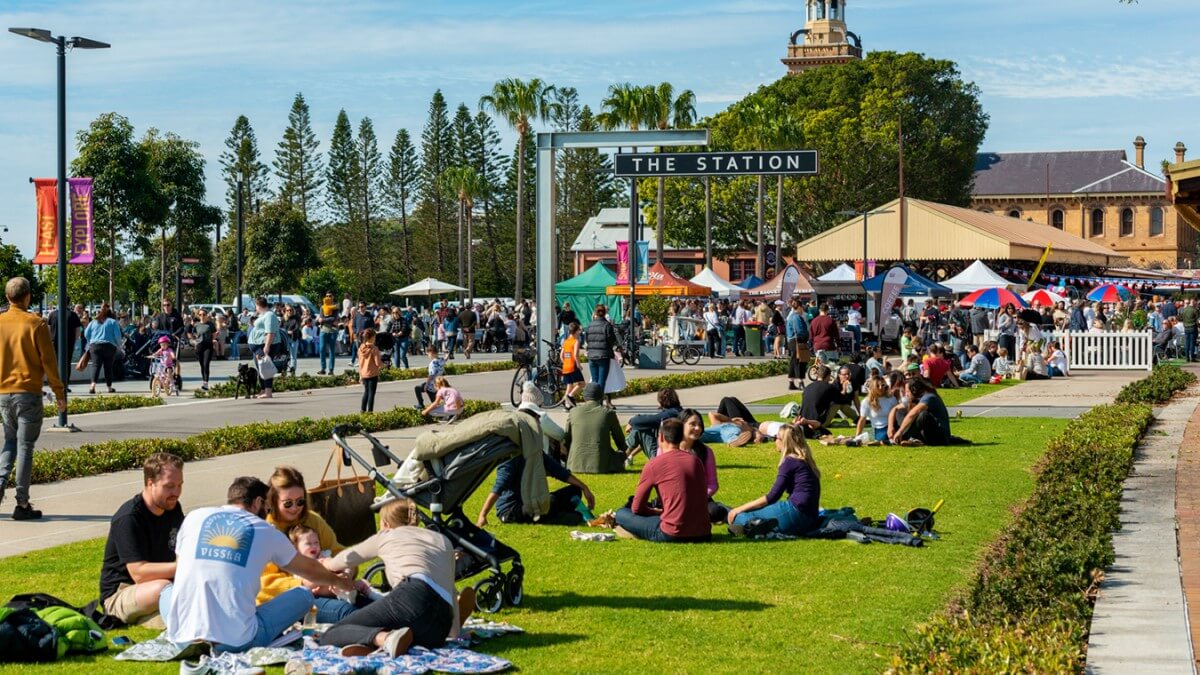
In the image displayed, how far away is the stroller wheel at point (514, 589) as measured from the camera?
891cm

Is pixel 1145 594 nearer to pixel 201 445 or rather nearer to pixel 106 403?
pixel 201 445

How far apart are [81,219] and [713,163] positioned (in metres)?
12.4

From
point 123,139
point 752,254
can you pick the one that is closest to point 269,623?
point 123,139

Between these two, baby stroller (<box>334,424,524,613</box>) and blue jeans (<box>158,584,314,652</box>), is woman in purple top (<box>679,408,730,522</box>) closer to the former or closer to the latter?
baby stroller (<box>334,424,524,613</box>)

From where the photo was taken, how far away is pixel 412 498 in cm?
932

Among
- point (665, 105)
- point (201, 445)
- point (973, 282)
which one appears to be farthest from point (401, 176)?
point (201, 445)

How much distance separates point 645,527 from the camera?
11.4 meters

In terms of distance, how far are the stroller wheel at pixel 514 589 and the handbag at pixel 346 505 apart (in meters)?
1.69

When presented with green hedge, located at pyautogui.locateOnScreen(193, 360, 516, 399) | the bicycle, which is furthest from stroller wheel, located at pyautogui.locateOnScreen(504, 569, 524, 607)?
green hedge, located at pyautogui.locateOnScreen(193, 360, 516, 399)

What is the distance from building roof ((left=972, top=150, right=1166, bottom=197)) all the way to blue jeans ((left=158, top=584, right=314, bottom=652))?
125206mm

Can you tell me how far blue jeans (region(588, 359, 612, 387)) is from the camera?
2480cm

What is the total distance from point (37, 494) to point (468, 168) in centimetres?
8035

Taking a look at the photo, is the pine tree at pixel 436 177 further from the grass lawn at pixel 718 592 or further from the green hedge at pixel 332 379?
the grass lawn at pixel 718 592

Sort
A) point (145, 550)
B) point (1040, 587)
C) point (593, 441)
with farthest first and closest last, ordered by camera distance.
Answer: point (593, 441)
point (1040, 587)
point (145, 550)
